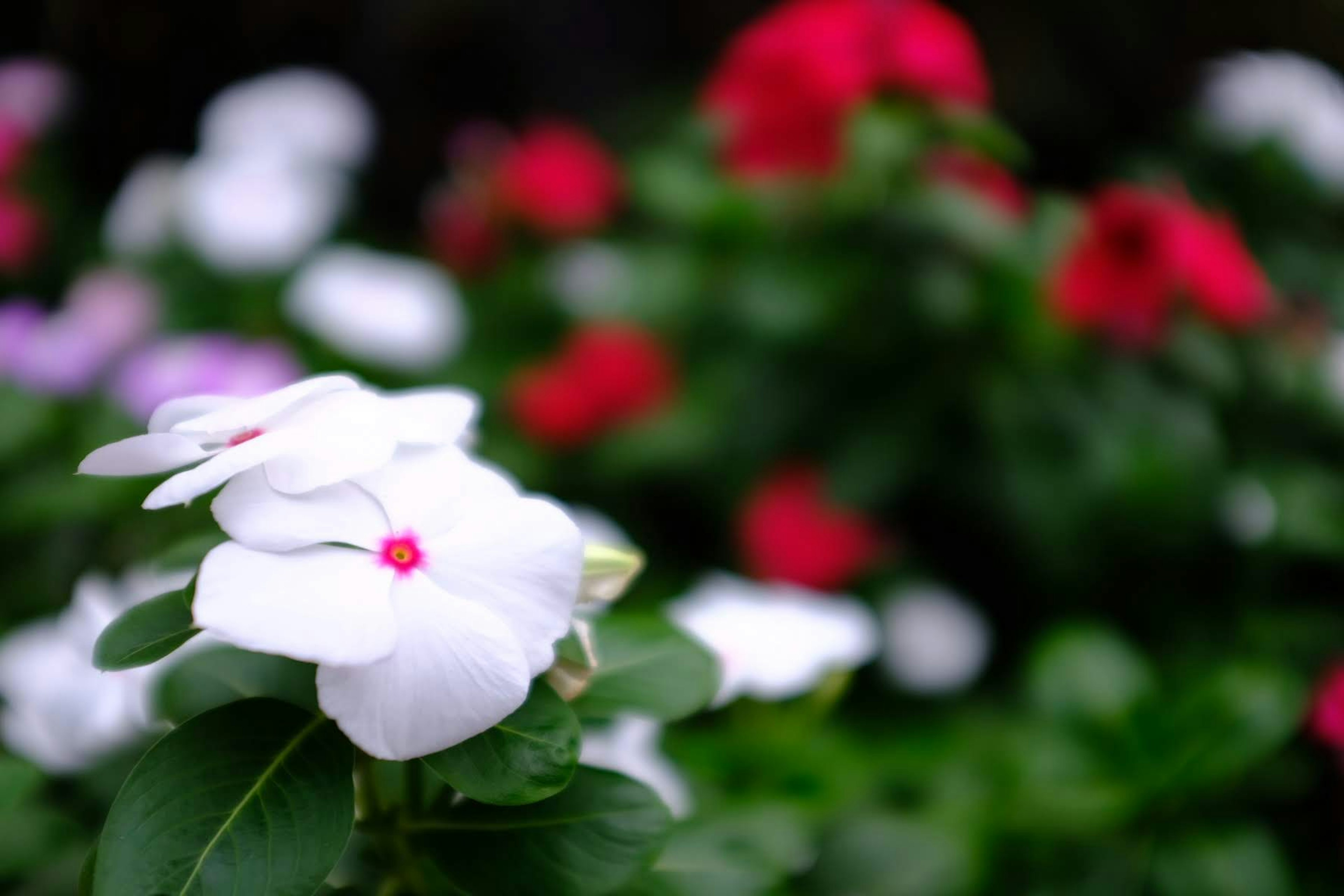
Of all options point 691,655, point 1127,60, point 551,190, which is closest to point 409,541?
Result: point 691,655

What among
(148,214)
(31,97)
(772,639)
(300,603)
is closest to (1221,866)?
(772,639)

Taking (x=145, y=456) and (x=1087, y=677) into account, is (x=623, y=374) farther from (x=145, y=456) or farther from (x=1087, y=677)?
(x=145, y=456)

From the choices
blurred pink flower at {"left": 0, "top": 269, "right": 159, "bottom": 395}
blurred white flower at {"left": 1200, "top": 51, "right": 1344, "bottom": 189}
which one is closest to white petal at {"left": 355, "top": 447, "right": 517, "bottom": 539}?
blurred pink flower at {"left": 0, "top": 269, "right": 159, "bottom": 395}

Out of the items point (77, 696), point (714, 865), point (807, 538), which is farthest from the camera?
point (807, 538)

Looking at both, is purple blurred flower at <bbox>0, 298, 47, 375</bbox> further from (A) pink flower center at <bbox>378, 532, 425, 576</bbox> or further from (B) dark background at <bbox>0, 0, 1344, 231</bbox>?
(A) pink flower center at <bbox>378, 532, 425, 576</bbox>

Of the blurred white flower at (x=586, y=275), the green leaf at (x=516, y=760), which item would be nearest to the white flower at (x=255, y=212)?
the blurred white flower at (x=586, y=275)

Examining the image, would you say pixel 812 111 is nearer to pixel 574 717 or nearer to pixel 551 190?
pixel 551 190
